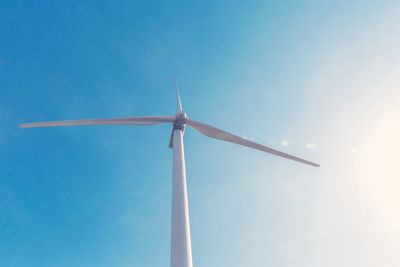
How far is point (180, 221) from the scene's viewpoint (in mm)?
16297

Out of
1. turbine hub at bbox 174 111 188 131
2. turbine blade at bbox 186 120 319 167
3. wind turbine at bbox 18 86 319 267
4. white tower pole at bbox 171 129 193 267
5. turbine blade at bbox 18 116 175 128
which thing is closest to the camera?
white tower pole at bbox 171 129 193 267

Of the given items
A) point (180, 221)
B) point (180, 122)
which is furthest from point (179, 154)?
point (180, 221)

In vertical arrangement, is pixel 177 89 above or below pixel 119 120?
above

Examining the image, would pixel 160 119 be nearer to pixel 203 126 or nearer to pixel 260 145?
pixel 203 126

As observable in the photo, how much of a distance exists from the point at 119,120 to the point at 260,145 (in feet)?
39.7

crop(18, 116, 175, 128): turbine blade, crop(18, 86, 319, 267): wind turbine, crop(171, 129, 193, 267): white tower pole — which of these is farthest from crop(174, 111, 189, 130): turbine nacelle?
crop(171, 129, 193, 267): white tower pole

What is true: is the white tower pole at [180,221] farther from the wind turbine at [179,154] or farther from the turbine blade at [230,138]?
the turbine blade at [230,138]

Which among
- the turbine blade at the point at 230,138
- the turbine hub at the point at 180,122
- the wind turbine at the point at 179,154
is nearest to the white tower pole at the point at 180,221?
the wind turbine at the point at 179,154

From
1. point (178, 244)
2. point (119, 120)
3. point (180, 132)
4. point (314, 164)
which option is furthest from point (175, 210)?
point (314, 164)

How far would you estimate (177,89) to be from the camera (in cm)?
3092

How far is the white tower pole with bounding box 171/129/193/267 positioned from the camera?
48.5 feet

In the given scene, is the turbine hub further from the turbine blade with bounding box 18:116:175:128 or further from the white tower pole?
the white tower pole

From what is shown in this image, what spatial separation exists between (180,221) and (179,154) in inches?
233

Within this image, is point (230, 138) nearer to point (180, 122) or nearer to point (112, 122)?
point (180, 122)
